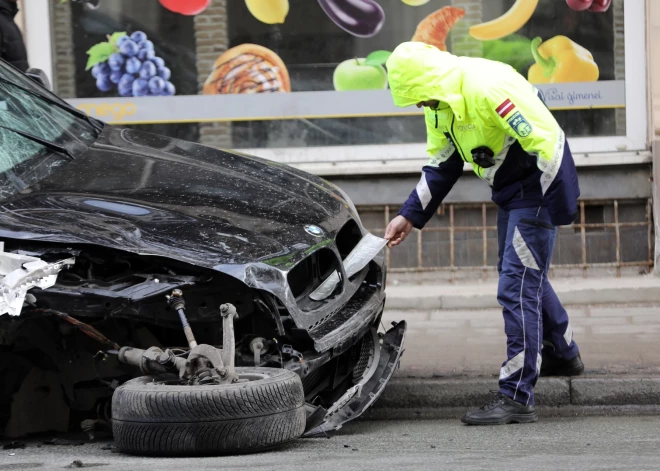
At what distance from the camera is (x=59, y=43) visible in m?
9.34

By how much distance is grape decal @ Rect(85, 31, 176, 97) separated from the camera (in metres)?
9.25

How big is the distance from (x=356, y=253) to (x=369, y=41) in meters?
4.41

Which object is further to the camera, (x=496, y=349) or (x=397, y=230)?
(x=496, y=349)

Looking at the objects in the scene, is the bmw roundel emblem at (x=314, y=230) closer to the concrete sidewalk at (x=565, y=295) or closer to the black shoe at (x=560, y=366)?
the black shoe at (x=560, y=366)

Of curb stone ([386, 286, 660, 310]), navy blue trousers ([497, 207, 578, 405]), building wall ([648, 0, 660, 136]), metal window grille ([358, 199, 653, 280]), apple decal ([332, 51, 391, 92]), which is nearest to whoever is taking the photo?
navy blue trousers ([497, 207, 578, 405])

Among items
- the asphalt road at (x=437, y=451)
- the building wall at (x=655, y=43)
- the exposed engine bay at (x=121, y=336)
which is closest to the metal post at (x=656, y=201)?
the building wall at (x=655, y=43)

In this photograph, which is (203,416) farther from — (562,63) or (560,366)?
(562,63)

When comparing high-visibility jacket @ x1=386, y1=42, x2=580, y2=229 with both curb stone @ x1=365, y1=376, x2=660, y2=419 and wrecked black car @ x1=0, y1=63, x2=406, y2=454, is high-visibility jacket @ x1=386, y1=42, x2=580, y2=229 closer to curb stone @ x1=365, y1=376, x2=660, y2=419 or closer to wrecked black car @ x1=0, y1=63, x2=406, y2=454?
wrecked black car @ x1=0, y1=63, x2=406, y2=454

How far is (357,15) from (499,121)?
4.55 meters

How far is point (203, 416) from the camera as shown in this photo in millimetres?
3955

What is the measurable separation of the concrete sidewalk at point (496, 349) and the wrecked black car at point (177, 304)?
1.97ft

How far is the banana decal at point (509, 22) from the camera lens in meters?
8.99

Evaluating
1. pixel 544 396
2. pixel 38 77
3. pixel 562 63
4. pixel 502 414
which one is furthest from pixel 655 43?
pixel 38 77

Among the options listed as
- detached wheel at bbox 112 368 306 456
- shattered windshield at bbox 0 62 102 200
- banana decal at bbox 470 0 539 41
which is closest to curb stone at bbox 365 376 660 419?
detached wheel at bbox 112 368 306 456
